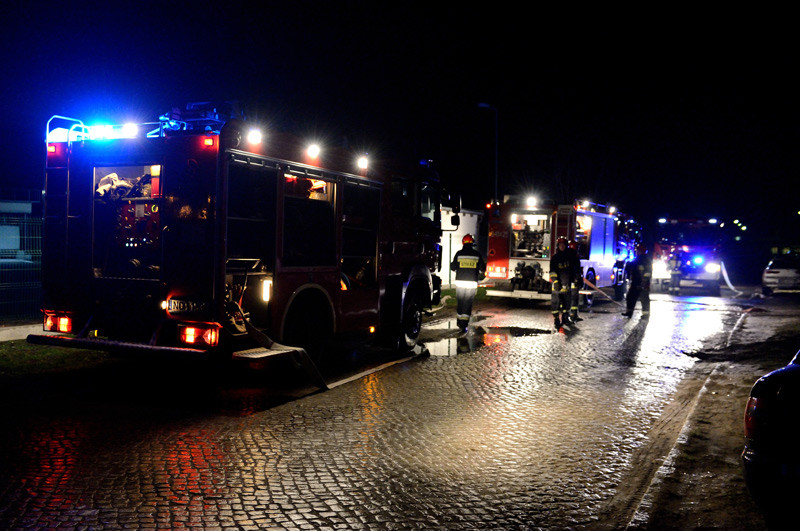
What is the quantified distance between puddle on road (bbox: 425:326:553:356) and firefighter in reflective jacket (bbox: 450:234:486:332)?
350 millimetres

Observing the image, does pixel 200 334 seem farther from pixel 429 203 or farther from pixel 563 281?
pixel 563 281

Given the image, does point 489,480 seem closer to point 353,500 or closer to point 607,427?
point 353,500

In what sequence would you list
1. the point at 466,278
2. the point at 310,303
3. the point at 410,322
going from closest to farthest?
the point at 310,303, the point at 410,322, the point at 466,278

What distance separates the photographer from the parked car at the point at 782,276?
22734 mm

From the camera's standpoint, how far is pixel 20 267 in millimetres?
12906

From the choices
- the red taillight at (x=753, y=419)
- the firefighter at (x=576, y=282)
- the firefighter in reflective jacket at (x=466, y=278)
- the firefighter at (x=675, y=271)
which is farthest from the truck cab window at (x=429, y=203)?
the firefighter at (x=675, y=271)

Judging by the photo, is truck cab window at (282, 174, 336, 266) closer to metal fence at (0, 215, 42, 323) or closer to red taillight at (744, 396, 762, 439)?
red taillight at (744, 396, 762, 439)

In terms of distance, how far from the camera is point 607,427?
Answer: 636 centimetres

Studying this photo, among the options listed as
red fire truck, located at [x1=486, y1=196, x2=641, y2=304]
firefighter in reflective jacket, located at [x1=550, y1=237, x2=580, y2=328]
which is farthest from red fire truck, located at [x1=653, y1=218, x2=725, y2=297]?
firefighter in reflective jacket, located at [x1=550, y1=237, x2=580, y2=328]

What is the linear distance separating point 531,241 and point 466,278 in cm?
684

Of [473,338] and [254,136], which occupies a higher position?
[254,136]

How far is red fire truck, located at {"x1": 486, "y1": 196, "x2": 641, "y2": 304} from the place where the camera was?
729 inches

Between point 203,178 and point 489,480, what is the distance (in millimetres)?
3990

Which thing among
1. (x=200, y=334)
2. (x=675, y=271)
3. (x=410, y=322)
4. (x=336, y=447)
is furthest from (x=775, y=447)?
(x=675, y=271)
